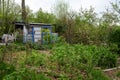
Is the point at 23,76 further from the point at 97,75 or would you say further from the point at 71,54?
the point at 71,54

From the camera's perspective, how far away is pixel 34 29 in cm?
2708

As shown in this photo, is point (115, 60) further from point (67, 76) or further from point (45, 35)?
point (45, 35)

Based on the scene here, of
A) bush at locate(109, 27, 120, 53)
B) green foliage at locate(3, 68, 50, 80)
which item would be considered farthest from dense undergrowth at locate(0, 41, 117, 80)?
bush at locate(109, 27, 120, 53)

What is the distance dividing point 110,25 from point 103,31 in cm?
108

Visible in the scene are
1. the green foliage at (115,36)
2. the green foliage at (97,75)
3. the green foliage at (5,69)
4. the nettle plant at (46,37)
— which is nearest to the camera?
the green foliage at (5,69)

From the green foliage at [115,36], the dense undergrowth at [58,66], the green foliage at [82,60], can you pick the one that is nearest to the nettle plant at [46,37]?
the green foliage at [115,36]

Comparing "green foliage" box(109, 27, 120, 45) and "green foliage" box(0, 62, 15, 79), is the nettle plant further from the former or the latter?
"green foliage" box(0, 62, 15, 79)

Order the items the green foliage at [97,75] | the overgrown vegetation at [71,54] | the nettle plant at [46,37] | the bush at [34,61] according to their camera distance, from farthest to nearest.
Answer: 1. the nettle plant at [46,37]
2. the bush at [34,61]
3. the green foliage at [97,75]
4. the overgrown vegetation at [71,54]

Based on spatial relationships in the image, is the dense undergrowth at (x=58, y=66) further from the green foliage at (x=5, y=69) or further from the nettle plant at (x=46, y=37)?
the nettle plant at (x=46, y=37)

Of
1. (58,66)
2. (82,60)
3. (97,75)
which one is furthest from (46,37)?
(97,75)

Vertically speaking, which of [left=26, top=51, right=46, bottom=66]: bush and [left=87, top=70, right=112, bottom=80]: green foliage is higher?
[left=26, top=51, right=46, bottom=66]: bush

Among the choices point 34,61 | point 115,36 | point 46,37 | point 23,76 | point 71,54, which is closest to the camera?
point 23,76

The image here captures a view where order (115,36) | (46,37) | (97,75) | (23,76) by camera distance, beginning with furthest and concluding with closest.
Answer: (46,37) → (115,36) → (97,75) → (23,76)

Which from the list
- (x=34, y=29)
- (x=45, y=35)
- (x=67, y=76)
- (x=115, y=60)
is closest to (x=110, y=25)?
(x=115, y=60)
